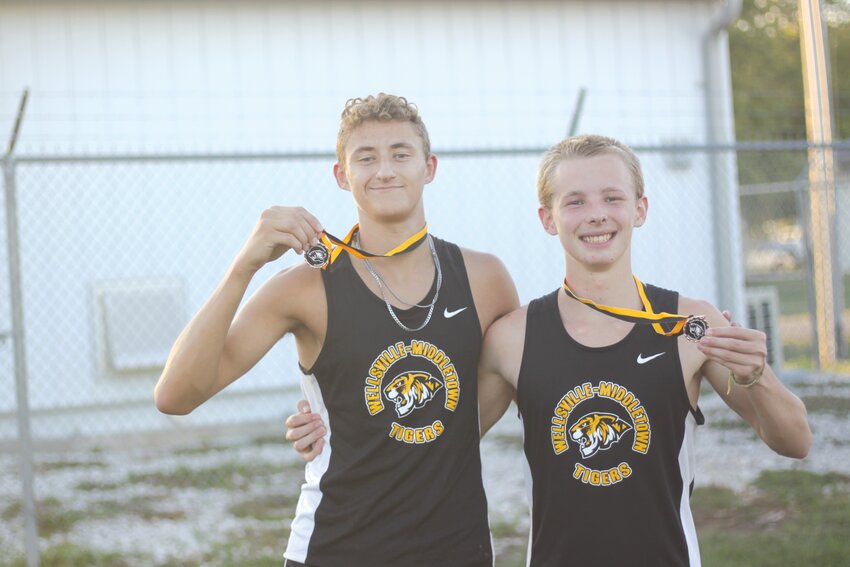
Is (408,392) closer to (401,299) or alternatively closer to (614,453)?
(401,299)

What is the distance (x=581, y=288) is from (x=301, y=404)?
93cm

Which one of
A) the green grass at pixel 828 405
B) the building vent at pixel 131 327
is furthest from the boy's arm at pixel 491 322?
the green grass at pixel 828 405

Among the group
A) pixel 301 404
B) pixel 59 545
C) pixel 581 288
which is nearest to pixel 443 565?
pixel 301 404

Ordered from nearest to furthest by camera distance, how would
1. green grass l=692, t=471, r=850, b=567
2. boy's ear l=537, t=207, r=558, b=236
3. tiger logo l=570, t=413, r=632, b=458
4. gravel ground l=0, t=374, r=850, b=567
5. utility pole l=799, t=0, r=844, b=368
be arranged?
tiger logo l=570, t=413, r=632, b=458, boy's ear l=537, t=207, r=558, b=236, green grass l=692, t=471, r=850, b=567, gravel ground l=0, t=374, r=850, b=567, utility pole l=799, t=0, r=844, b=368

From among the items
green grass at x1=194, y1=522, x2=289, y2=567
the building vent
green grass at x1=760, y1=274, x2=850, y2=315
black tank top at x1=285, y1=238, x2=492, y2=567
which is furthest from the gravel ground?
green grass at x1=760, y1=274, x2=850, y2=315

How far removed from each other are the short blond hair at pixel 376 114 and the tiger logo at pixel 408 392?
2.28 feet

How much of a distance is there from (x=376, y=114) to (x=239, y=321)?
0.73 metres

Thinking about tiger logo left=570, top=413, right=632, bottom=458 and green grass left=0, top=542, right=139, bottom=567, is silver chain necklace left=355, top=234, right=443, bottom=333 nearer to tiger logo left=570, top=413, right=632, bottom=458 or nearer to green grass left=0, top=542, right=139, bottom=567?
tiger logo left=570, top=413, right=632, bottom=458

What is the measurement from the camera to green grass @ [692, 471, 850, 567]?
5.33 meters

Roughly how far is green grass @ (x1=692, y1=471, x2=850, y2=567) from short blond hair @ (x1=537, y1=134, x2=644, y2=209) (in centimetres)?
324

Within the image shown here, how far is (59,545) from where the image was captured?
6.09 metres

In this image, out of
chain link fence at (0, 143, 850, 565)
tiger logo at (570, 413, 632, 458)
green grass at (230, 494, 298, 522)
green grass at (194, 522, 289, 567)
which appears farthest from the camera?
chain link fence at (0, 143, 850, 565)

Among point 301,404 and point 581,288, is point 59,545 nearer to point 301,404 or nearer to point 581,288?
point 301,404

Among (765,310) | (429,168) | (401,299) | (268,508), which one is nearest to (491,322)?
(401,299)
